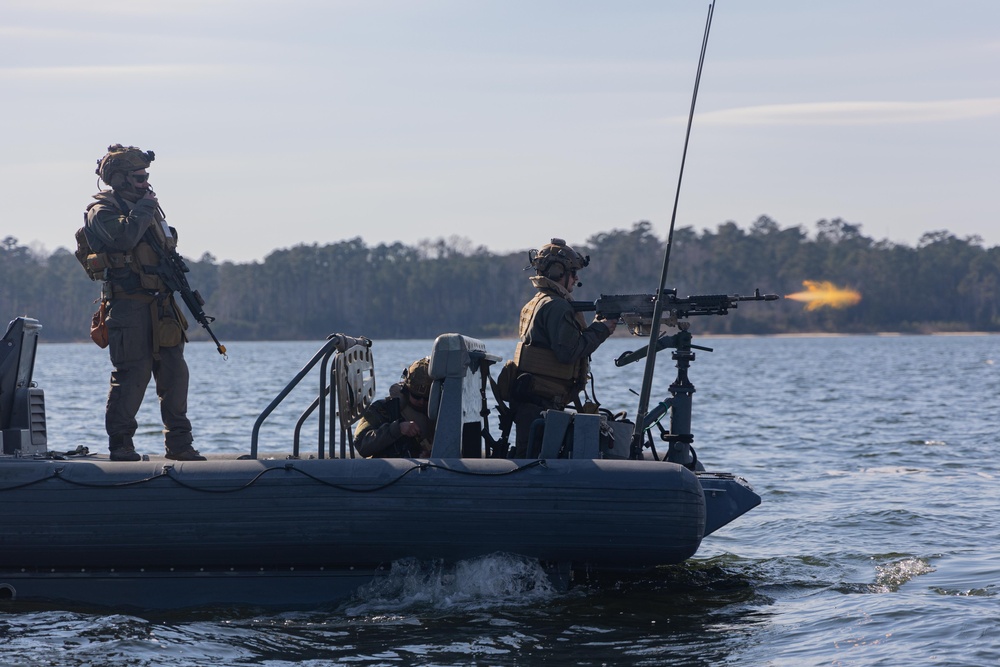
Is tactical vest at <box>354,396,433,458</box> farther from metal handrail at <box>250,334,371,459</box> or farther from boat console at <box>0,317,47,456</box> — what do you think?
boat console at <box>0,317,47,456</box>

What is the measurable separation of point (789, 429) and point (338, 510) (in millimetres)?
14733

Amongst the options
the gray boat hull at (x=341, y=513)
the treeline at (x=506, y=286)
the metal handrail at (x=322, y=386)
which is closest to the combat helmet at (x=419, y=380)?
the metal handrail at (x=322, y=386)

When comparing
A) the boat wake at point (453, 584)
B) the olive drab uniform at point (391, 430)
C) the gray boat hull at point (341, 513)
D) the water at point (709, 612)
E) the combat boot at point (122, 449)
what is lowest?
the water at point (709, 612)

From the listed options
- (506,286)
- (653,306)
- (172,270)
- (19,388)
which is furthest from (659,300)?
(506,286)

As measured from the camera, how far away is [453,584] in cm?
755

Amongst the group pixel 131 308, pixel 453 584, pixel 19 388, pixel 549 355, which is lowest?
pixel 453 584

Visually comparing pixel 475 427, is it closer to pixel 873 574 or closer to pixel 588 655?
pixel 588 655

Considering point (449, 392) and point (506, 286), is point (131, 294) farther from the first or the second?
point (506, 286)

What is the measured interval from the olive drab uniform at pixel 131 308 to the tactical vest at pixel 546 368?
2.08 metres

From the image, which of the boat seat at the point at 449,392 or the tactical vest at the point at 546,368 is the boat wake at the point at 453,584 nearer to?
the boat seat at the point at 449,392

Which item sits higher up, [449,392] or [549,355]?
[549,355]

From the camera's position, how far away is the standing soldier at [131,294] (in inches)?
311

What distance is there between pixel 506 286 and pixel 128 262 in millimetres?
98561

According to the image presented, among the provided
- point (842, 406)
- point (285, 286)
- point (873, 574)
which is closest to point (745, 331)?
point (285, 286)
